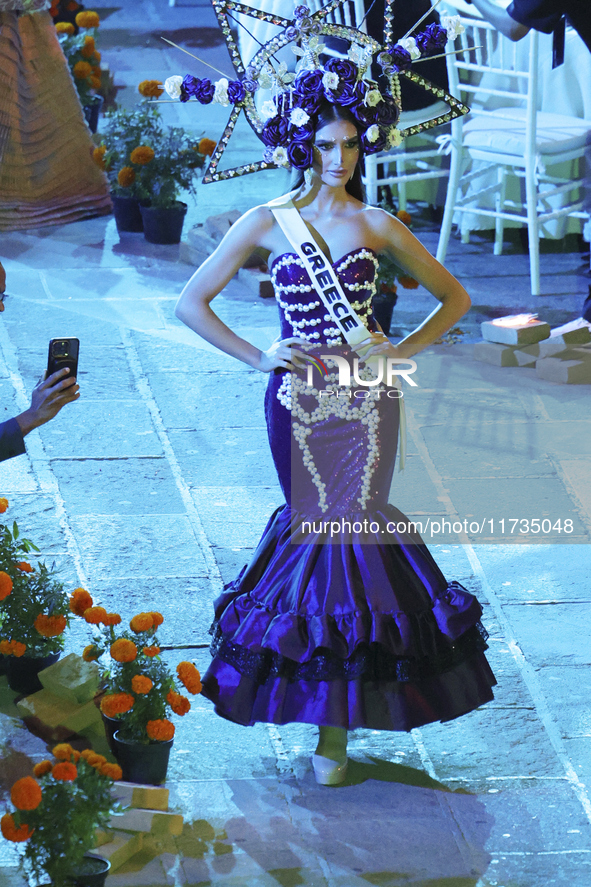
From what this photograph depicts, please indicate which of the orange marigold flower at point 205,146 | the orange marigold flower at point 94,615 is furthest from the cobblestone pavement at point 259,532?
the orange marigold flower at point 205,146

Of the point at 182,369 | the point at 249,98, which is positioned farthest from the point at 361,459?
the point at 182,369

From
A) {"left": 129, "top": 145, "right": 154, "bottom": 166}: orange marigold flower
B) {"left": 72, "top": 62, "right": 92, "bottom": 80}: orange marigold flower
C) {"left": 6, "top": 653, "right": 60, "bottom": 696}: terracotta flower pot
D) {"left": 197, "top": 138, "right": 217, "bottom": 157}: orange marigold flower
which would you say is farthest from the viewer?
{"left": 72, "top": 62, "right": 92, "bottom": 80}: orange marigold flower

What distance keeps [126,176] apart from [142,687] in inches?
203

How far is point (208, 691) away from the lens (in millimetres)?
3098

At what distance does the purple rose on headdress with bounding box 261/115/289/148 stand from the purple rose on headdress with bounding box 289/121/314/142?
0.03 meters

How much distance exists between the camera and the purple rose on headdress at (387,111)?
117 inches

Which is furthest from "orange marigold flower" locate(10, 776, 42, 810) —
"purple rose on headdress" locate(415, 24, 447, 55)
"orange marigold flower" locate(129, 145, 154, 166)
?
"orange marigold flower" locate(129, 145, 154, 166)

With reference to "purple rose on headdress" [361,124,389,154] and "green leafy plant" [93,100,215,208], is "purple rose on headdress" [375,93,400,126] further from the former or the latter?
"green leafy plant" [93,100,215,208]

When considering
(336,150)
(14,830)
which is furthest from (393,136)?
(14,830)

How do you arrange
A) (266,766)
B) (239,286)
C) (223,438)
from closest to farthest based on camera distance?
(266,766) < (223,438) < (239,286)

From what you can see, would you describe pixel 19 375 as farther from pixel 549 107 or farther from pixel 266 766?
pixel 549 107

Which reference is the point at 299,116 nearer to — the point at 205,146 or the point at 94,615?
the point at 94,615

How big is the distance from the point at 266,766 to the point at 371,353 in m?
1.17

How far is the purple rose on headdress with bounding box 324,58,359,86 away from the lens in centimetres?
291
